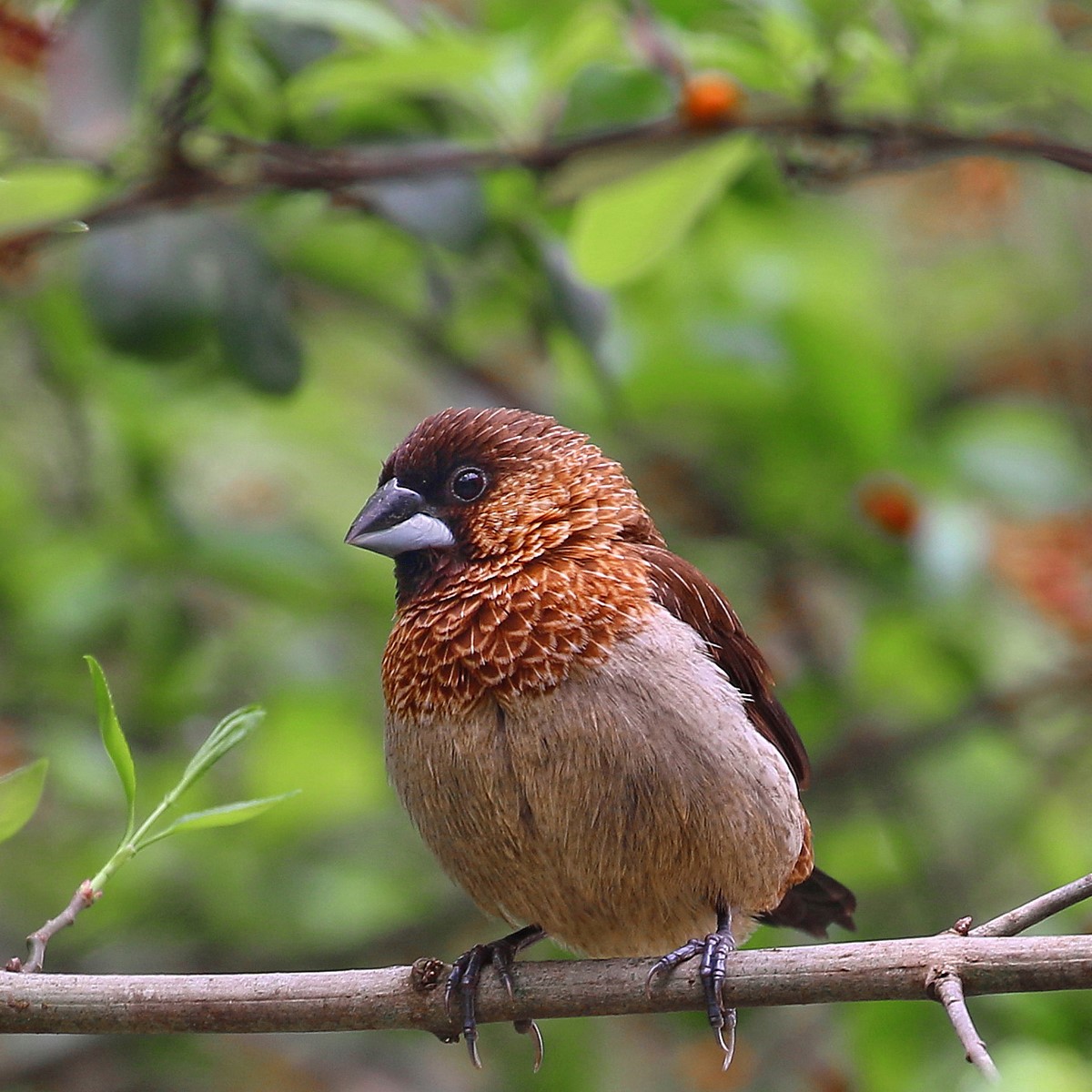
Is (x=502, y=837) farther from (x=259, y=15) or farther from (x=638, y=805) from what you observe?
(x=259, y=15)

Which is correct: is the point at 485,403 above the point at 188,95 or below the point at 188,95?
below

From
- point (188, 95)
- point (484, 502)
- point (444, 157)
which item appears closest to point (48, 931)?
point (484, 502)

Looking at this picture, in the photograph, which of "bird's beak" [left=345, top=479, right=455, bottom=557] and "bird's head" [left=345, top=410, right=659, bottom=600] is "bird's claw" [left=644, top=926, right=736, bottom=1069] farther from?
"bird's beak" [left=345, top=479, right=455, bottom=557]

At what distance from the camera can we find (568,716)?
2.79 metres

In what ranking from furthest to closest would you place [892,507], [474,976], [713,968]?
[892,507] < [474,976] < [713,968]

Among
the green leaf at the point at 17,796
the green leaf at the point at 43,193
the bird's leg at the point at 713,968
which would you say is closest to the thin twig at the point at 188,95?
the green leaf at the point at 43,193

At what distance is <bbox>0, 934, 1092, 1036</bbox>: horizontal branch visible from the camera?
223 cm

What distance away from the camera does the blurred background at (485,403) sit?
11.0ft

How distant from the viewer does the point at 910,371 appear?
535 cm

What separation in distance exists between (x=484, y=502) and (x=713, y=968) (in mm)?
1035

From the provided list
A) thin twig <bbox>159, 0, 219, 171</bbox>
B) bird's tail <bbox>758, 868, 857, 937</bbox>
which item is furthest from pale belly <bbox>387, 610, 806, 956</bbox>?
thin twig <bbox>159, 0, 219, 171</bbox>

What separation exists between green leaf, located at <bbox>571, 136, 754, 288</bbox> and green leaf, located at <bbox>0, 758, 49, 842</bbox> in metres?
1.51

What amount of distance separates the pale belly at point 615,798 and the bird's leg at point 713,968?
173mm

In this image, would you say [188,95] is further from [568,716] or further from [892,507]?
[892,507]
